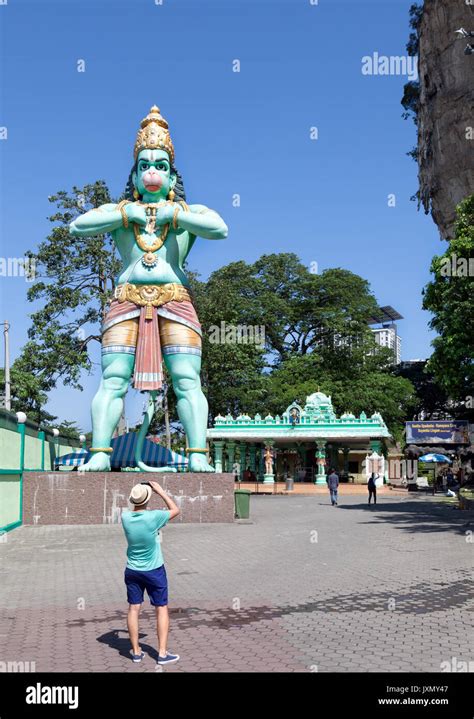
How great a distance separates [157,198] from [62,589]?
11.8m

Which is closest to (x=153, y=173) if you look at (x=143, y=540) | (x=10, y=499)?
(x=10, y=499)

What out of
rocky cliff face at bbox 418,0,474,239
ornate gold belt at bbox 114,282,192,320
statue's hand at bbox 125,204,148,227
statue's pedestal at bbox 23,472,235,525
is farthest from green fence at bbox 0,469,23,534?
rocky cliff face at bbox 418,0,474,239

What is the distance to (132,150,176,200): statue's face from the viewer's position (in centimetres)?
1953

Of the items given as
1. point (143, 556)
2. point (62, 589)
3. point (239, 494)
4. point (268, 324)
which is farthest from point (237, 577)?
point (268, 324)

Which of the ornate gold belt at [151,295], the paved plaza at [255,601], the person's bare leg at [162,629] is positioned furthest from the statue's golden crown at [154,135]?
the person's bare leg at [162,629]

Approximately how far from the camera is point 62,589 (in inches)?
407

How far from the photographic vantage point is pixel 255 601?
368 inches

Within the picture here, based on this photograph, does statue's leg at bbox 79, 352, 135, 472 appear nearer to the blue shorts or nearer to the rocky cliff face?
the blue shorts

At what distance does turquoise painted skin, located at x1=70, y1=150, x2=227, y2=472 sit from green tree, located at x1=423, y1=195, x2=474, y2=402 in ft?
20.7

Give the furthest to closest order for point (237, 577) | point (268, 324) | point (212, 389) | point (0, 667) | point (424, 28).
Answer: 1. point (268, 324)
2. point (424, 28)
3. point (212, 389)
4. point (237, 577)
5. point (0, 667)

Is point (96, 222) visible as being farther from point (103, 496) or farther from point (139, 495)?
point (139, 495)

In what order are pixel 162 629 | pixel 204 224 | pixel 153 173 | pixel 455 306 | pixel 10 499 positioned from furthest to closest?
pixel 455 306 → pixel 153 173 → pixel 204 224 → pixel 10 499 → pixel 162 629

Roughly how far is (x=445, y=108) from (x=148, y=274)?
33604mm

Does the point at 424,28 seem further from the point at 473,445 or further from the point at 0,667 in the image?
the point at 0,667
